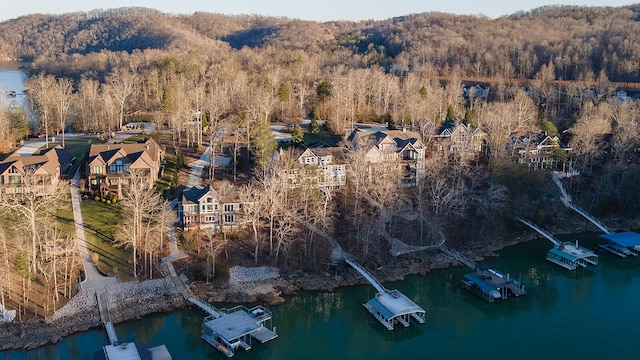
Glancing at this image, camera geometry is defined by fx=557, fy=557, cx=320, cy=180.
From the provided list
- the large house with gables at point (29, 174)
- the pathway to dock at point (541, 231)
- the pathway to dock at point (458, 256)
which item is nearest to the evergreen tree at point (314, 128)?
the pathway to dock at point (458, 256)

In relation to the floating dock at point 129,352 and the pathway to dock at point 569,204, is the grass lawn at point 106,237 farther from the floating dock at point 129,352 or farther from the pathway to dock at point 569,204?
the pathway to dock at point 569,204

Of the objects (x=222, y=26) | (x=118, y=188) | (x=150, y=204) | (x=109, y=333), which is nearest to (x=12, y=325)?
(x=109, y=333)

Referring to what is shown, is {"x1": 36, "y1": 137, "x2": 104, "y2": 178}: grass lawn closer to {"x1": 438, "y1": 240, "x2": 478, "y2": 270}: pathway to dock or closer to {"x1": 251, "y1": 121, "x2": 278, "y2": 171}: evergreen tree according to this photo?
{"x1": 251, "y1": 121, "x2": 278, "y2": 171}: evergreen tree

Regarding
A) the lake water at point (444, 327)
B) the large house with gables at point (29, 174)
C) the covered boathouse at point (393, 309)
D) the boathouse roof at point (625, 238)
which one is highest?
the large house with gables at point (29, 174)

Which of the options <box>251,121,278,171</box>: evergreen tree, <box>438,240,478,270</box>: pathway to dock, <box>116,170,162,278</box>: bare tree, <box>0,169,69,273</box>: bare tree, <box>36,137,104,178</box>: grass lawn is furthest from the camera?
<box>36,137,104,178</box>: grass lawn

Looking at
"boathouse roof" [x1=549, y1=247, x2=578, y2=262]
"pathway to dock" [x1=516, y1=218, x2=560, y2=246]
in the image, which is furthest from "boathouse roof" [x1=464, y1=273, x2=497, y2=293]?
"pathway to dock" [x1=516, y1=218, x2=560, y2=246]

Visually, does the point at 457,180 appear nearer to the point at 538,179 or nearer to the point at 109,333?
the point at 538,179
